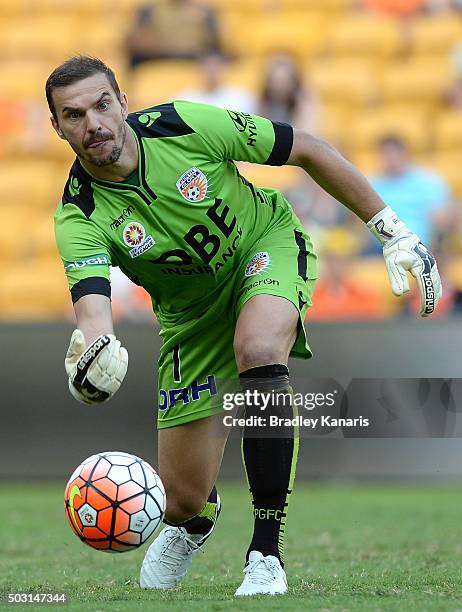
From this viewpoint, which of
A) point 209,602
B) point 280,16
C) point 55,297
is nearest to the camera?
point 209,602

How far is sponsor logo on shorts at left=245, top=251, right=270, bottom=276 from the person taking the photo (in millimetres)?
5773

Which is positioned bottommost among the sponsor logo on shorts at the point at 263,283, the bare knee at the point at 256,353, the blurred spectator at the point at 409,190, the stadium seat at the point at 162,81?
the bare knee at the point at 256,353

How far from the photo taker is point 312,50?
1502cm

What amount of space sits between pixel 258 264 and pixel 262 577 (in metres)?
1.51

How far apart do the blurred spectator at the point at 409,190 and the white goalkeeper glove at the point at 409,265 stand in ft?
20.3

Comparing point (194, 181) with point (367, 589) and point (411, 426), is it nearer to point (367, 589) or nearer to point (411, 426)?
point (367, 589)

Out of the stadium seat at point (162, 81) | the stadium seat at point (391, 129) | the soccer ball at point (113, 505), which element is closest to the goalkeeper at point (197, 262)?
the soccer ball at point (113, 505)

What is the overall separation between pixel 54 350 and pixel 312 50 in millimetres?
6002

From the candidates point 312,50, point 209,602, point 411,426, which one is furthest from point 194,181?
point 312,50

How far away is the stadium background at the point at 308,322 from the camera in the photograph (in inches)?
312

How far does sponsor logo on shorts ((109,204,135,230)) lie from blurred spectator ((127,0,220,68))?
9.35 m

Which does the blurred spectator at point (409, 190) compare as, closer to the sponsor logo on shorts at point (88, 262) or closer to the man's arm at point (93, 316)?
the sponsor logo on shorts at point (88, 262)
